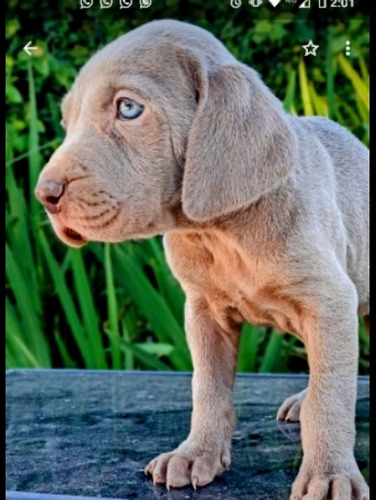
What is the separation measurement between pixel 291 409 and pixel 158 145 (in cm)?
82

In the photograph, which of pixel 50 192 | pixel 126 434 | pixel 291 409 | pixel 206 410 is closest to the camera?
pixel 50 192

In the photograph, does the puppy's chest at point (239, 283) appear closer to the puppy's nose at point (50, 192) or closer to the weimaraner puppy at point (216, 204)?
the weimaraner puppy at point (216, 204)

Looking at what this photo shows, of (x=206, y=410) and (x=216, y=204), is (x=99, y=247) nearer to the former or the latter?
(x=206, y=410)

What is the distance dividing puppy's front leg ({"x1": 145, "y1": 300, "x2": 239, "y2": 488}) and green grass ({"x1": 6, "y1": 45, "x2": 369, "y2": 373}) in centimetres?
81

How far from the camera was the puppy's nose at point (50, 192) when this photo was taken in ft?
4.83

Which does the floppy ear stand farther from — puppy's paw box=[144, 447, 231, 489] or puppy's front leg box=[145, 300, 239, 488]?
puppy's paw box=[144, 447, 231, 489]

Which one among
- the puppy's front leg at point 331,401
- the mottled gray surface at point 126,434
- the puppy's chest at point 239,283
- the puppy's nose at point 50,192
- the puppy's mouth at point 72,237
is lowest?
the mottled gray surface at point 126,434

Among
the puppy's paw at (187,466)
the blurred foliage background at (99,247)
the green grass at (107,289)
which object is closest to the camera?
the puppy's paw at (187,466)

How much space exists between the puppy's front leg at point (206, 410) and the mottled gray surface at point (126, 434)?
26 millimetres

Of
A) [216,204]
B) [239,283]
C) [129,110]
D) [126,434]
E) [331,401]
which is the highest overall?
[129,110]

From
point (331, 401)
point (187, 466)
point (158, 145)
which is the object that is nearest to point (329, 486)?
point (331, 401)

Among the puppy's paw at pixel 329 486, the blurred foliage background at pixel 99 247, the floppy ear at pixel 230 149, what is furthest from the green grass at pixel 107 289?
the puppy's paw at pixel 329 486

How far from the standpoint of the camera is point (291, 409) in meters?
2.12

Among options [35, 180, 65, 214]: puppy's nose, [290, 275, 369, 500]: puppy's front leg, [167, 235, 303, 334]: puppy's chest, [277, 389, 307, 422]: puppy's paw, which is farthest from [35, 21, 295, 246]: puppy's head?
[277, 389, 307, 422]: puppy's paw
